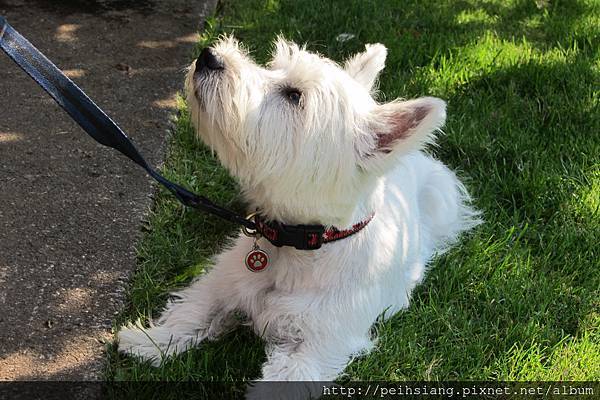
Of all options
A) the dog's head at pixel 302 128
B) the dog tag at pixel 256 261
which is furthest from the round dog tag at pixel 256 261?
the dog's head at pixel 302 128

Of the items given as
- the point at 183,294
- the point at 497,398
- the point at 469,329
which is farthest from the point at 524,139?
the point at 183,294

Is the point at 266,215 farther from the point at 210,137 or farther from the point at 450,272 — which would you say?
the point at 450,272

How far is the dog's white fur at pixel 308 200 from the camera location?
2.88 m

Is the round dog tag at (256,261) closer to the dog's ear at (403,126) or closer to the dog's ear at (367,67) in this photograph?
the dog's ear at (403,126)

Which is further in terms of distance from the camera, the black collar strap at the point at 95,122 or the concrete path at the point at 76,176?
the concrete path at the point at 76,176

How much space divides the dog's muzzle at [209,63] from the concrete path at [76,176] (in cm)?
121

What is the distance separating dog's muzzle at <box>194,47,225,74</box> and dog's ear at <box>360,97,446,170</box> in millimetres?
631

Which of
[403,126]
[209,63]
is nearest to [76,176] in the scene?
[209,63]

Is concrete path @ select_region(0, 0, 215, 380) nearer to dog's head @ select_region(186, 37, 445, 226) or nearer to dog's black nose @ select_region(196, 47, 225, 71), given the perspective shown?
dog's head @ select_region(186, 37, 445, 226)

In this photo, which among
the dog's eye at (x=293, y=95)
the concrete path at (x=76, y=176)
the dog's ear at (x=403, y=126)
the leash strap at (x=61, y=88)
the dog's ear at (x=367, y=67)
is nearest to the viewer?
the leash strap at (x=61, y=88)

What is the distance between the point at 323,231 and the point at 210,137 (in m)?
0.61

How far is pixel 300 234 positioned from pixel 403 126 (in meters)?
0.60

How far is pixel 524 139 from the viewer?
5.02 metres

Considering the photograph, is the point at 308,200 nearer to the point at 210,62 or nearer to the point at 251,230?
the point at 251,230
